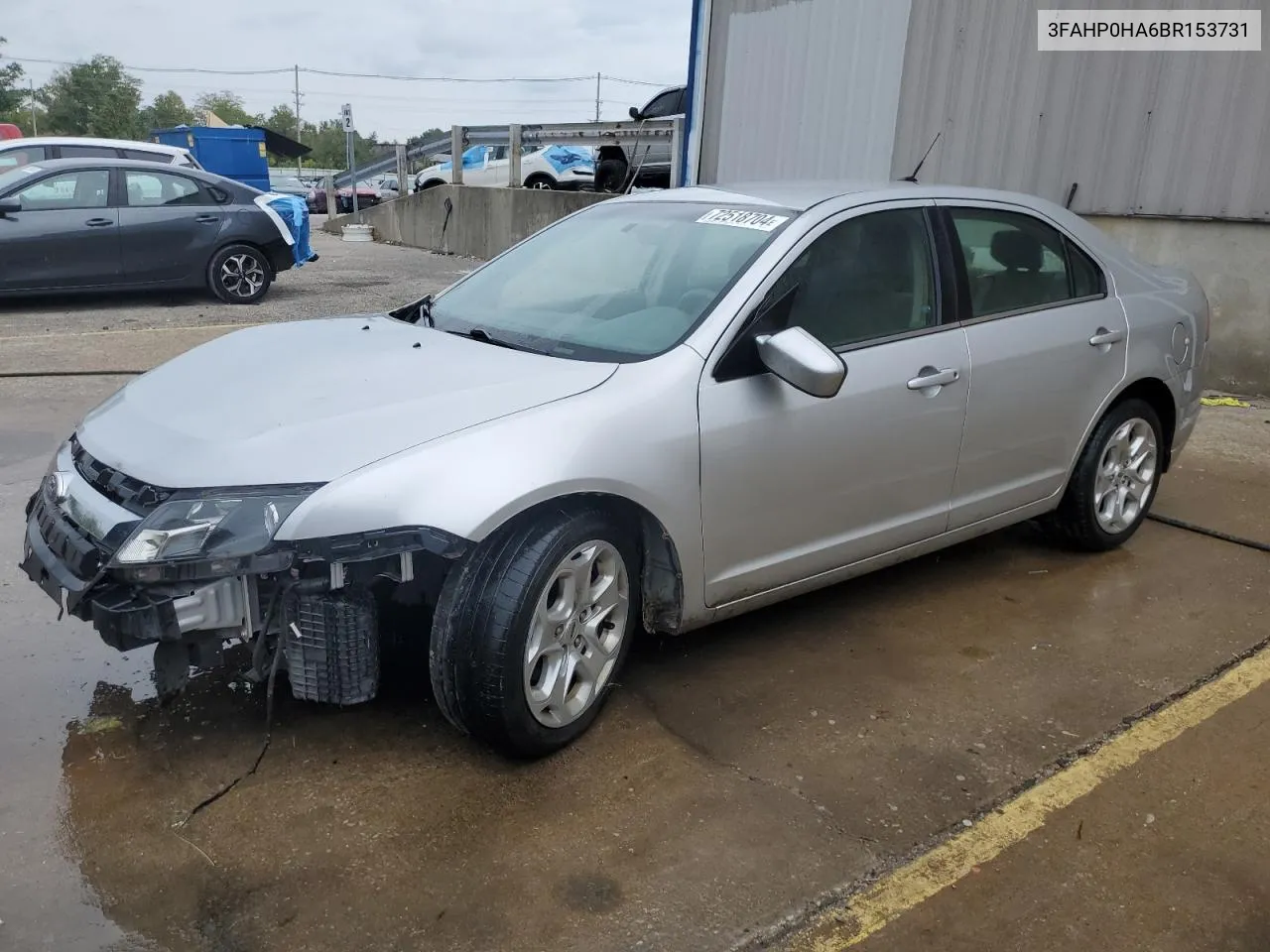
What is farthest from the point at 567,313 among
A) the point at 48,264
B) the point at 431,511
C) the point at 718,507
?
the point at 48,264

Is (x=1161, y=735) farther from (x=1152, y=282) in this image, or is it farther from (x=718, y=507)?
(x=1152, y=282)

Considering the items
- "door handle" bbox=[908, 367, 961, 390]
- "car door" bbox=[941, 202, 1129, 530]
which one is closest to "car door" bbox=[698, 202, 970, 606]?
"door handle" bbox=[908, 367, 961, 390]

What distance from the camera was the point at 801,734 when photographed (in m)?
3.25

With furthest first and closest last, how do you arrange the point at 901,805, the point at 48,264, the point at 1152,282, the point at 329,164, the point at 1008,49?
the point at 329,164, the point at 48,264, the point at 1008,49, the point at 1152,282, the point at 901,805

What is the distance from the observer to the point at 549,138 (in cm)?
1568

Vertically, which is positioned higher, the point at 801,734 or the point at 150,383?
the point at 150,383

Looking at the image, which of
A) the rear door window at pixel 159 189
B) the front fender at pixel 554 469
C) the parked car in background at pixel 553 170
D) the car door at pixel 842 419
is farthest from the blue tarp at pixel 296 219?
the front fender at pixel 554 469

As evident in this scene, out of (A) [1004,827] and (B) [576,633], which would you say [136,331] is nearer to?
(B) [576,633]

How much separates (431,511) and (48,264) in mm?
9002

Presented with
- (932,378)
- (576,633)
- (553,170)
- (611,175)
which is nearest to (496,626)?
(576,633)

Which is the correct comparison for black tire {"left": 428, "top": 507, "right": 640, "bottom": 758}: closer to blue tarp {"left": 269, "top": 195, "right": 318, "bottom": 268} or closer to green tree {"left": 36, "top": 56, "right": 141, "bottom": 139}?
blue tarp {"left": 269, "top": 195, "right": 318, "bottom": 268}

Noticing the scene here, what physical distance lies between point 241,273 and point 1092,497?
9.10 metres

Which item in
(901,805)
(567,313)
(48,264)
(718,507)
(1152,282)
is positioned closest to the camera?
(901,805)

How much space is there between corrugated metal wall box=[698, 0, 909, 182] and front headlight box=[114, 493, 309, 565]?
8283mm
